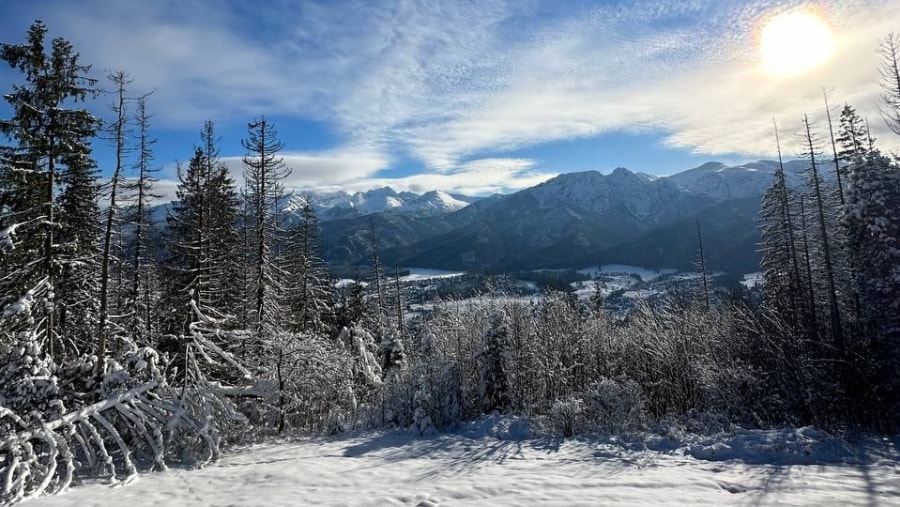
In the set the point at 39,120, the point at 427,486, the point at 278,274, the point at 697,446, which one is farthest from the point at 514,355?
the point at 39,120

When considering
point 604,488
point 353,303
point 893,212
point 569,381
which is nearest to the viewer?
point 604,488

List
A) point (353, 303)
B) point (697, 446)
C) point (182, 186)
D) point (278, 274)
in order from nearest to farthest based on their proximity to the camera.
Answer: point (697, 446), point (278, 274), point (182, 186), point (353, 303)

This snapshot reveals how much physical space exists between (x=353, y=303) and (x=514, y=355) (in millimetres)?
21235

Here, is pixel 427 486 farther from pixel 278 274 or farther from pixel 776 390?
pixel 278 274

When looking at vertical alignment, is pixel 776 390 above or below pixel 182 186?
below

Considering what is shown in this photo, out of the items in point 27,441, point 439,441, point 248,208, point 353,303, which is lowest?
point 439,441

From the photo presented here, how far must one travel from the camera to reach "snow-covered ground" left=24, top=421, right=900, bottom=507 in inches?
261

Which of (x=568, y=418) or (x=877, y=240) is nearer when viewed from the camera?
(x=568, y=418)

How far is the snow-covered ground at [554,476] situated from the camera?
6621 millimetres

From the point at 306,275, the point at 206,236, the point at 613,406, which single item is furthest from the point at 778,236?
the point at 206,236

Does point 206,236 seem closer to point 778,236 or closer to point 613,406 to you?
point 613,406

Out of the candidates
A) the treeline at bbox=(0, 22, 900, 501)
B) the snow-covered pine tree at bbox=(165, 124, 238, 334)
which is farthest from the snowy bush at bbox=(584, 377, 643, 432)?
the snow-covered pine tree at bbox=(165, 124, 238, 334)

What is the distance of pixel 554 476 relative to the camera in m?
7.65

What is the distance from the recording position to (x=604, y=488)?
22.9 feet
